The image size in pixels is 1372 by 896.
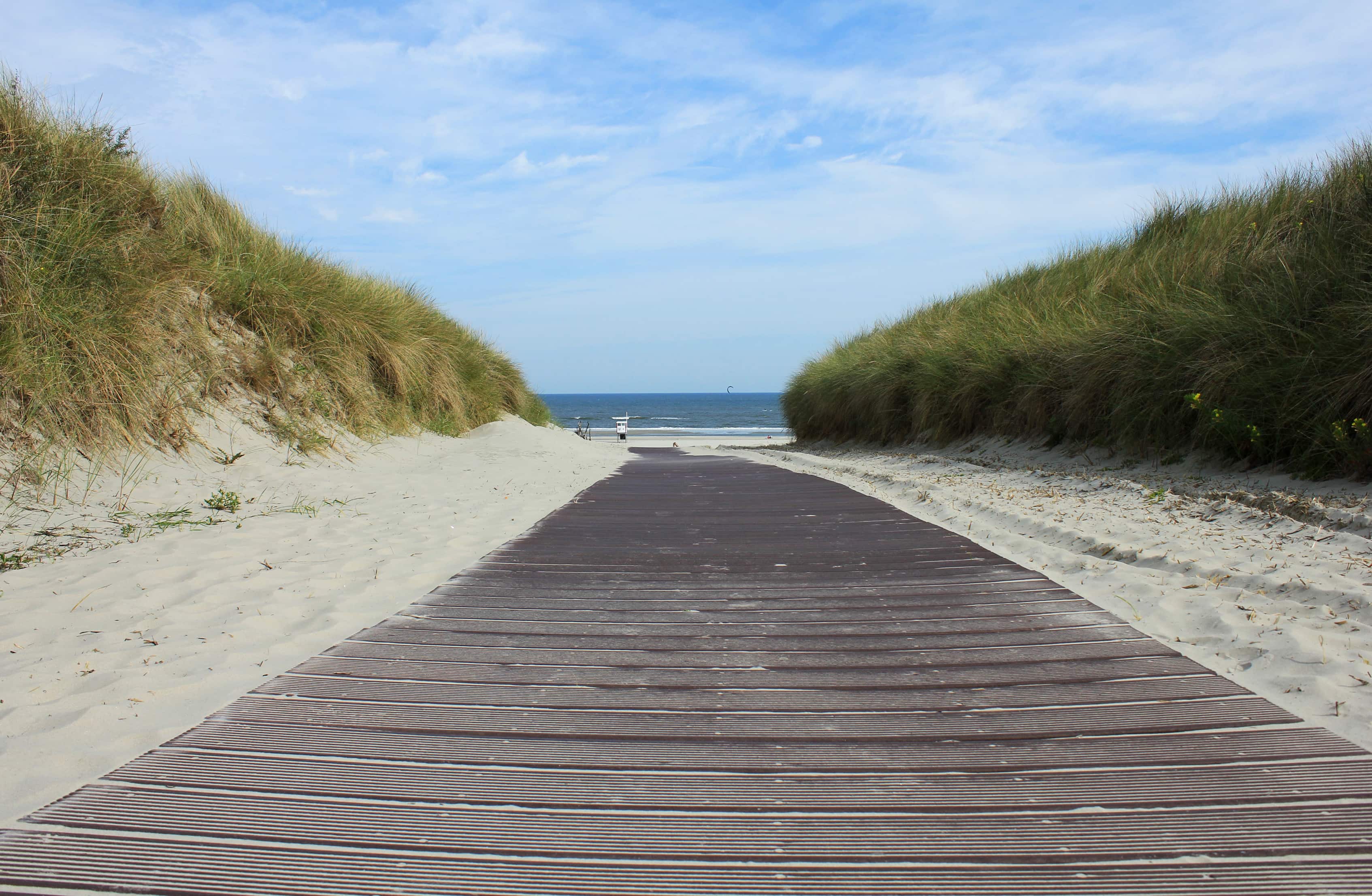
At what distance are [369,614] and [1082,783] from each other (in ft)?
8.81

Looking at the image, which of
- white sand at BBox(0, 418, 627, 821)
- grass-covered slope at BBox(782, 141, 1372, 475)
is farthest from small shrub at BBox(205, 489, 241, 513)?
→ grass-covered slope at BBox(782, 141, 1372, 475)

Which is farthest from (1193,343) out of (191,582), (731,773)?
(191,582)

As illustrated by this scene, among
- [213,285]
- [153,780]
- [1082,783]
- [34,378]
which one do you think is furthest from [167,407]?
[1082,783]

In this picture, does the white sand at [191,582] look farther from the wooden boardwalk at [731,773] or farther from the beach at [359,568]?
the wooden boardwalk at [731,773]

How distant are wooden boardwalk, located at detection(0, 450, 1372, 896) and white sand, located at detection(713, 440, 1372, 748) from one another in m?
0.21

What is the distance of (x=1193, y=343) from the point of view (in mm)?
6566

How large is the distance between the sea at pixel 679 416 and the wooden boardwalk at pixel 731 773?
16406mm

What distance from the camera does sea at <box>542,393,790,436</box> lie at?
41562mm

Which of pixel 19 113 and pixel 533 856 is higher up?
pixel 19 113

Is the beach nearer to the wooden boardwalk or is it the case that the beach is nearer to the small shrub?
the small shrub

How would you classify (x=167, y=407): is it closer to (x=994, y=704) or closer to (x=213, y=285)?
(x=213, y=285)

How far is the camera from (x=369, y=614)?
127 inches

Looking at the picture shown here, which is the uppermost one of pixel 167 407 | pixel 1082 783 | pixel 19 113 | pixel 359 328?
pixel 19 113

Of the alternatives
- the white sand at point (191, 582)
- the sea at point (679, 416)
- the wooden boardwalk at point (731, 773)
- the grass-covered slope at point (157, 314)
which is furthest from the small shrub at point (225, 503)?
the sea at point (679, 416)
